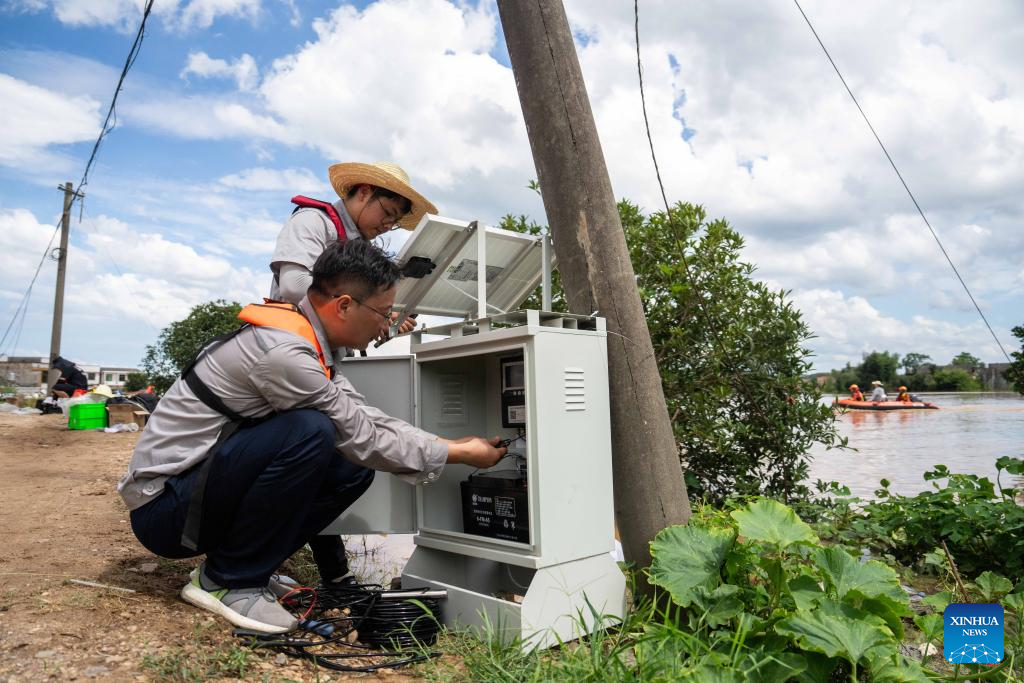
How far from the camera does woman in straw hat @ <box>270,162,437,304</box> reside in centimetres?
274

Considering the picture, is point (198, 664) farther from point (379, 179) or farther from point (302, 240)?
point (379, 179)

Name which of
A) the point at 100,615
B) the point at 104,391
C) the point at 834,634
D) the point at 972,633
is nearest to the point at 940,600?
the point at 972,633

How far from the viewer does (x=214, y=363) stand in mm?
2316

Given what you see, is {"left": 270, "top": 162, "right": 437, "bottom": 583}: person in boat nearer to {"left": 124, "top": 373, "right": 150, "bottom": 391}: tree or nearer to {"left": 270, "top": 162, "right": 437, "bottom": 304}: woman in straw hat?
{"left": 270, "top": 162, "right": 437, "bottom": 304}: woman in straw hat

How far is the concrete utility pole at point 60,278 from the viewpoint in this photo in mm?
19484

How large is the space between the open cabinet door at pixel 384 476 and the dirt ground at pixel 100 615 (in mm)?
704

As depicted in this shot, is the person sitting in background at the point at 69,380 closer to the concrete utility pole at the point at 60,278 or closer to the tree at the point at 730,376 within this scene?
the concrete utility pole at the point at 60,278

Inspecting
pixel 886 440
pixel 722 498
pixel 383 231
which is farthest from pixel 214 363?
pixel 886 440

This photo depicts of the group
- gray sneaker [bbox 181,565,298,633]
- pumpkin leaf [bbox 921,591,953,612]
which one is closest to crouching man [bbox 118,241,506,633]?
gray sneaker [bbox 181,565,298,633]

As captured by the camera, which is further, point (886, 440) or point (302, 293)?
point (886, 440)

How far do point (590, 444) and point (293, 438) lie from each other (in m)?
1.01

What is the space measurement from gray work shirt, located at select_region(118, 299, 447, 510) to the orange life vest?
0.11 feet

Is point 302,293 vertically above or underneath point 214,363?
above

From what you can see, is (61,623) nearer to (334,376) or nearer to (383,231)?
(334,376)
